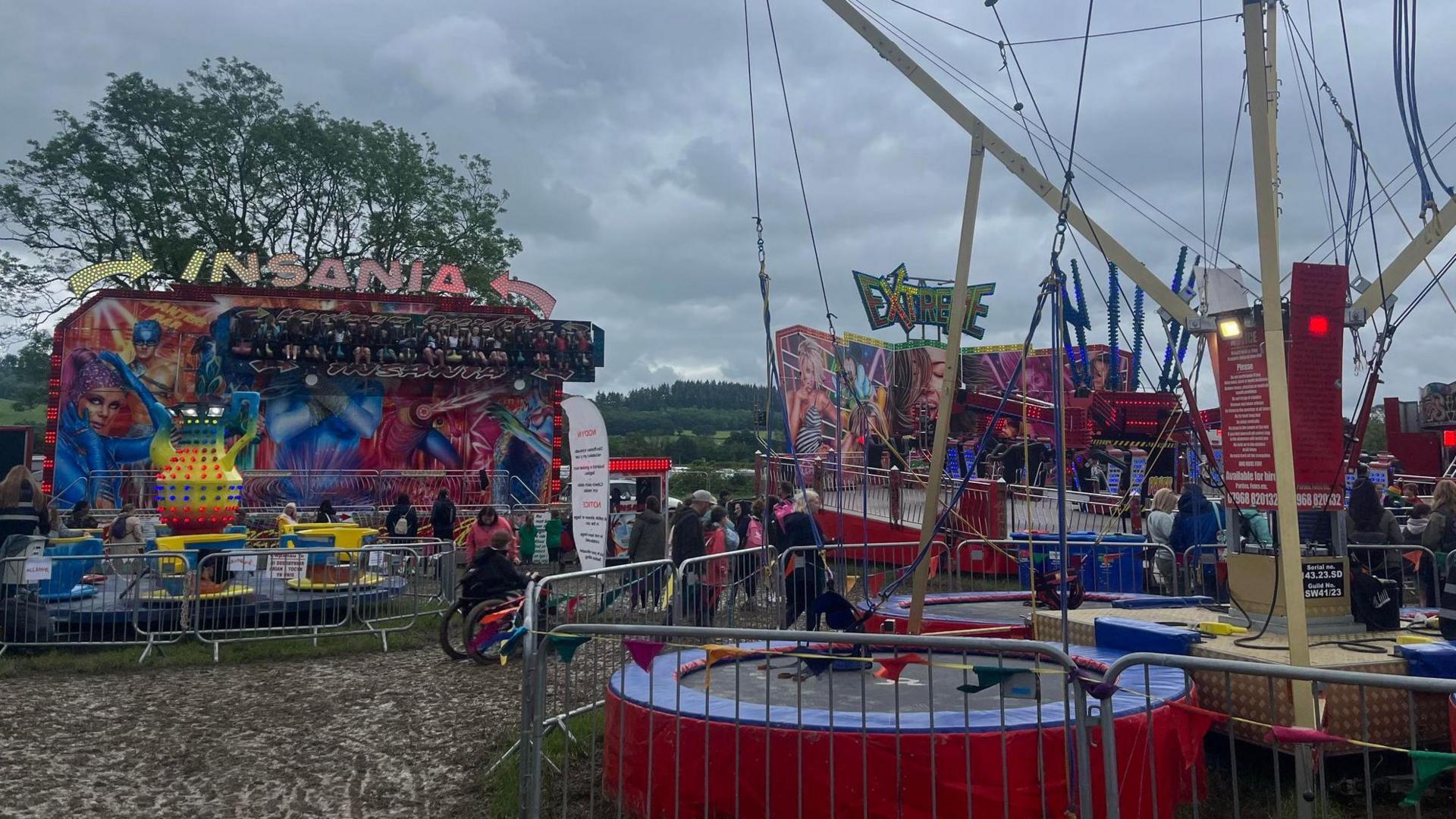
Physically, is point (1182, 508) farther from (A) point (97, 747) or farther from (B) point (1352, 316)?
(A) point (97, 747)

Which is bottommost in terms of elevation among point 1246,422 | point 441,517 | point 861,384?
point 441,517

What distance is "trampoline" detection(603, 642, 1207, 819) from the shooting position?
14.7 ft

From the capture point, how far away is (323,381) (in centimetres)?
2845

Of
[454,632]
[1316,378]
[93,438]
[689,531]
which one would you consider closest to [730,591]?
[689,531]

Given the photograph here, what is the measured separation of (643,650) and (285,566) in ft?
25.7

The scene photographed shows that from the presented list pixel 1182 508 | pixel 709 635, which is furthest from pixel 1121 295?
pixel 709 635

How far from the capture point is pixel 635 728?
523 centimetres

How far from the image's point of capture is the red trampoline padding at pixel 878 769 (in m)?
4.50

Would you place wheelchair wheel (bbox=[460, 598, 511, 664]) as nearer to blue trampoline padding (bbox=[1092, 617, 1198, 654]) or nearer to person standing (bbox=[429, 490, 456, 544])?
blue trampoline padding (bbox=[1092, 617, 1198, 654])

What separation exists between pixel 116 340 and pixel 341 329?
610 cm

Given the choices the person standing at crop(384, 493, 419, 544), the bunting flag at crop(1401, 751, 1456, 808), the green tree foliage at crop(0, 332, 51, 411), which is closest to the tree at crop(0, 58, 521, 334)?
the green tree foliage at crop(0, 332, 51, 411)

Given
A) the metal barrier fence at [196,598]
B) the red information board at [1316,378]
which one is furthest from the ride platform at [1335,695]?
the metal barrier fence at [196,598]

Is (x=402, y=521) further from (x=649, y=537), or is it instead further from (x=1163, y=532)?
(x=1163, y=532)

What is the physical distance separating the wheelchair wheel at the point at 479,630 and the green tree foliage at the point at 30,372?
31396 mm
